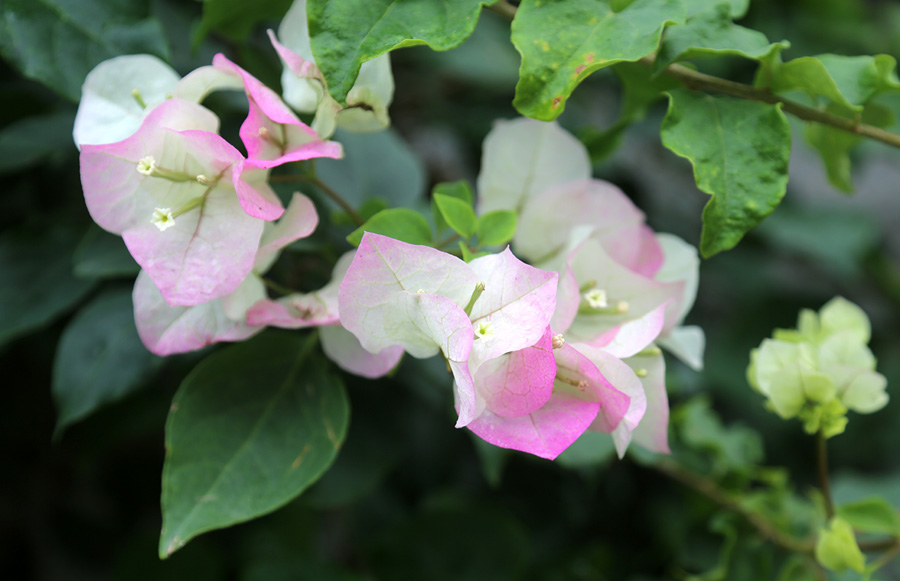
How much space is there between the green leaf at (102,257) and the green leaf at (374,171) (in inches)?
8.9

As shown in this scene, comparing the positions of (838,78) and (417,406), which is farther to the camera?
(417,406)

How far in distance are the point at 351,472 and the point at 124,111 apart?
0.42 metres

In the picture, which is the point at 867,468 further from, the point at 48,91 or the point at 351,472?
the point at 48,91

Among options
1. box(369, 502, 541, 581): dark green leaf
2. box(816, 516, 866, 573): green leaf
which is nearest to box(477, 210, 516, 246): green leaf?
box(816, 516, 866, 573): green leaf

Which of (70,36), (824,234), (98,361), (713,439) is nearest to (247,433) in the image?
(98,361)

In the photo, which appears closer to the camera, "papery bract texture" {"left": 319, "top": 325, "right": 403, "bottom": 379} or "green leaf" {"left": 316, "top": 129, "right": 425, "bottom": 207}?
"papery bract texture" {"left": 319, "top": 325, "right": 403, "bottom": 379}

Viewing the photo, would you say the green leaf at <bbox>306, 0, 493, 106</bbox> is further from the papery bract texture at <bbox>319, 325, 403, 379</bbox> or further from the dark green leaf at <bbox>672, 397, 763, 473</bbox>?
the dark green leaf at <bbox>672, 397, 763, 473</bbox>

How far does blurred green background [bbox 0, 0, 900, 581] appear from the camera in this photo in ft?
2.15

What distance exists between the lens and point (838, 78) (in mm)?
473

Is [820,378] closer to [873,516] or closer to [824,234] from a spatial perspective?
[873,516]

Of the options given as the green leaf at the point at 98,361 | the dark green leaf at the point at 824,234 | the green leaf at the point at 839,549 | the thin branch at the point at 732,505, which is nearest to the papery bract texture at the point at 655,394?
the green leaf at the point at 839,549

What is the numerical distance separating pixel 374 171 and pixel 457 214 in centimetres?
37

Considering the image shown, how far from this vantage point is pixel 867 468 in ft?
4.59

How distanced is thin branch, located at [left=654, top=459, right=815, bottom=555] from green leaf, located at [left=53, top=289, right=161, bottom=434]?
570mm
